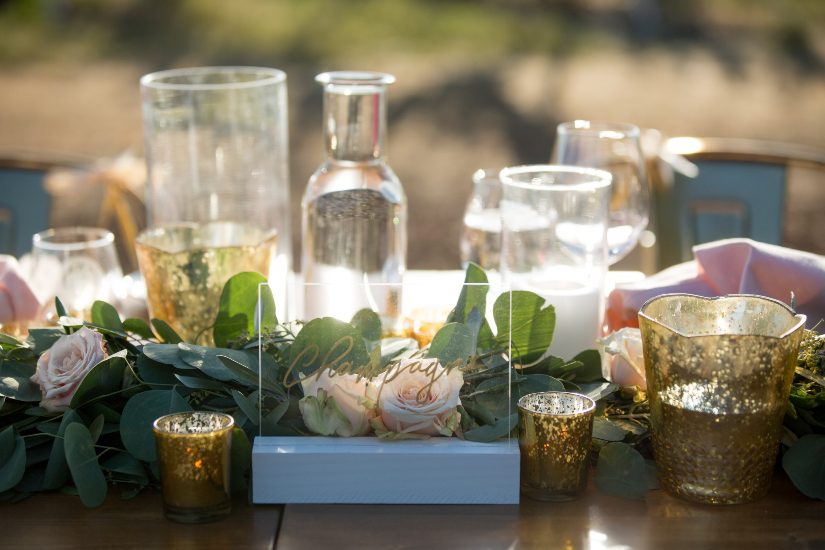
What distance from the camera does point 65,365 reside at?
88cm

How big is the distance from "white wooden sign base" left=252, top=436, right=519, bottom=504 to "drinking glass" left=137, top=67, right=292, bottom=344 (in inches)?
14.8

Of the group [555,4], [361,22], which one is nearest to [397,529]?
[361,22]

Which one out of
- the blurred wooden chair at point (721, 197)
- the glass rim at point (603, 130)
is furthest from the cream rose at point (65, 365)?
the blurred wooden chair at point (721, 197)

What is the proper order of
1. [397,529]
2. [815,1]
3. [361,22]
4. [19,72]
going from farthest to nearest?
1. [815,1]
2. [361,22]
3. [19,72]
4. [397,529]

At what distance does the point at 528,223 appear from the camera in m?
1.08

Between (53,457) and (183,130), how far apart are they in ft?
1.69

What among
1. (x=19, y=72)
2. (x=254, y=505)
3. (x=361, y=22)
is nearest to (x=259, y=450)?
(x=254, y=505)

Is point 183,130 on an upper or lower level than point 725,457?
upper

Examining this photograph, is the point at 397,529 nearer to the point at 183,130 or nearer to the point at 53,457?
the point at 53,457

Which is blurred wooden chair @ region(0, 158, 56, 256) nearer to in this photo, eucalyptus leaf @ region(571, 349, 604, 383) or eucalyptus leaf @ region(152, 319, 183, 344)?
eucalyptus leaf @ region(152, 319, 183, 344)

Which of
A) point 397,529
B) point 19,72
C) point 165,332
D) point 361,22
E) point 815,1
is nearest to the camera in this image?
point 397,529

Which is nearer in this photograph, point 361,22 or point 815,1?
point 361,22

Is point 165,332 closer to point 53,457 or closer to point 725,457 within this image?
point 53,457

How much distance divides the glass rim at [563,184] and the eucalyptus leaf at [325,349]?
28 centimetres
